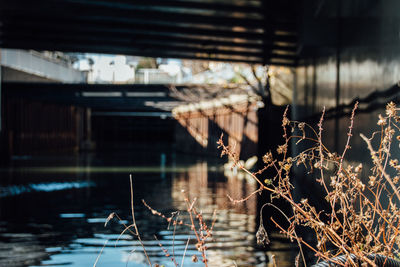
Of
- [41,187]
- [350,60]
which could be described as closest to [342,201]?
[350,60]

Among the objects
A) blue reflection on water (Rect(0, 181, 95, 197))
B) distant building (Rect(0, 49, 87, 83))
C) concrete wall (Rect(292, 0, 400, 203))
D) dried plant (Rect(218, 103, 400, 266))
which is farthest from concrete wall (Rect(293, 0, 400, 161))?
distant building (Rect(0, 49, 87, 83))

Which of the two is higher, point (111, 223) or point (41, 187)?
point (111, 223)

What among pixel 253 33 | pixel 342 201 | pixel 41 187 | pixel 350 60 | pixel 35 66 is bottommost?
pixel 41 187

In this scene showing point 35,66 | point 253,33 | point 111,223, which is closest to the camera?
point 111,223

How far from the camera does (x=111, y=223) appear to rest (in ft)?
29.7

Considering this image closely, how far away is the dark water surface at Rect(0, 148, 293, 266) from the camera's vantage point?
6.51 meters

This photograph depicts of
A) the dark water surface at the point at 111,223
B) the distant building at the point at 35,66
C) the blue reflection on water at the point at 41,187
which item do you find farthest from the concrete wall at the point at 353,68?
the distant building at the point at 35,66

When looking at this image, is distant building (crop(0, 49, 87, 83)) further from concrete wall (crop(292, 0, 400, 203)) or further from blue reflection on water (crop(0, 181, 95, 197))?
concrete wall (crop(292, 0, 400, 203))

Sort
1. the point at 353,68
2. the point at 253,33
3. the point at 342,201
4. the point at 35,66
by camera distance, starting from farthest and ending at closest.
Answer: the point at 35,66 < the point at 253,33 < the point at 353,68 < the point at 342,201

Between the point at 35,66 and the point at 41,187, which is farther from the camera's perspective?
the point at 35,66

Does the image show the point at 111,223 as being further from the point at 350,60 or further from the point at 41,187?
the point at 41,187

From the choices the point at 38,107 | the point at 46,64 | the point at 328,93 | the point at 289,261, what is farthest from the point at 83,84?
the point at 289,261

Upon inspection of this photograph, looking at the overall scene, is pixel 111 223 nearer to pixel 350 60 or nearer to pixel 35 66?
pixel 350 60

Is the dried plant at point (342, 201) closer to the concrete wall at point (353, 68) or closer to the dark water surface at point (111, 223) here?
the dark water surface at point (111, 223)
